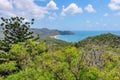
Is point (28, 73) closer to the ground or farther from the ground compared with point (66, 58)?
closer to the ground

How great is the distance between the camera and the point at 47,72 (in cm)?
1988

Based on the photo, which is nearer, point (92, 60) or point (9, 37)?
point (92, 60)

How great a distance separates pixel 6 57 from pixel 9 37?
8.13 meters

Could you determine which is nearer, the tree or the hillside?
the tree

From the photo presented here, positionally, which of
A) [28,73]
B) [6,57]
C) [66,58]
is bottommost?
[6,57]

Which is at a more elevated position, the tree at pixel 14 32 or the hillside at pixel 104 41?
the tree at pixel 14 32

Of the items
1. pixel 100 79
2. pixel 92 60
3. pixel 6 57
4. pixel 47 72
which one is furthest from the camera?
pixel 6 57

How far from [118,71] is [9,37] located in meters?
37.1

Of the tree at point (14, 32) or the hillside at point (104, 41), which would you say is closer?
the tree at point (14, 32)

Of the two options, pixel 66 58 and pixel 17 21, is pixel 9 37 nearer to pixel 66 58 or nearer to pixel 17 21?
pixel 17 21

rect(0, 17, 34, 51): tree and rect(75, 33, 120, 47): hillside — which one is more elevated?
rect(0, 17, 34, 51): tree

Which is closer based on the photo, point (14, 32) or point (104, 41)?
point (14, 32)

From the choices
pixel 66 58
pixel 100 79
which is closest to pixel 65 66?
pixel 66 58

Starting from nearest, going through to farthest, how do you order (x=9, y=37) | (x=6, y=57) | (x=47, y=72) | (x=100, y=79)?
1. (x=100, y=79)
2. (x=47, y=72)
3. (x=6, y=57)
4. (x=9, y=37)
